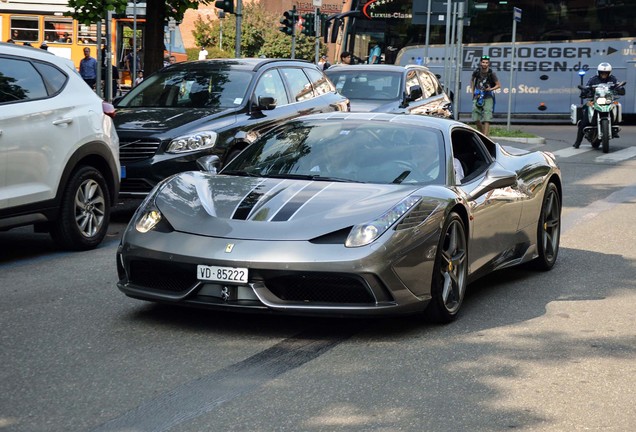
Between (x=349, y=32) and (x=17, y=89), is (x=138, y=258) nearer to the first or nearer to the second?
(x=17, y=89)

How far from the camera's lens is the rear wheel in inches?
349

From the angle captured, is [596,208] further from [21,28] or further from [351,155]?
[21,28]

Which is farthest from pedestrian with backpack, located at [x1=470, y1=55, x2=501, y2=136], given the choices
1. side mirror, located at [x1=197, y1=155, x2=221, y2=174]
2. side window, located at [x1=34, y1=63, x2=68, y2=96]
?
side mirror, located at [x1=197, y1=155, x2=221, y2=174]

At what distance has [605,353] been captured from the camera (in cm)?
623

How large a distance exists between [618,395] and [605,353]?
901 millimetres

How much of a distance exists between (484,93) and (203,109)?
42.7 ft

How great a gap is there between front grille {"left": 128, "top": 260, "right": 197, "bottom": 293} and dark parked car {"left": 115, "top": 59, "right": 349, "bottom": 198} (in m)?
5.04

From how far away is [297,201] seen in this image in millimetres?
6668

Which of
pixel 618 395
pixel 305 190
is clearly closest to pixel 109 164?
pixel 305 190

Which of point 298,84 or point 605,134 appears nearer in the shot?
point 298,84

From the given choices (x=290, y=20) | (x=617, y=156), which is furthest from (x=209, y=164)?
(x=290, y=20)

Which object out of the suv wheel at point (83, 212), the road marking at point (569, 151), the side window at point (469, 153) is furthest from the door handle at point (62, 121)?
the road marking at point (569, 151)

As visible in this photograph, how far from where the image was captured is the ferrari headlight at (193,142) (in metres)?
11.7

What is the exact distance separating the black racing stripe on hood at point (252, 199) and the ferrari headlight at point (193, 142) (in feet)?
15.6
